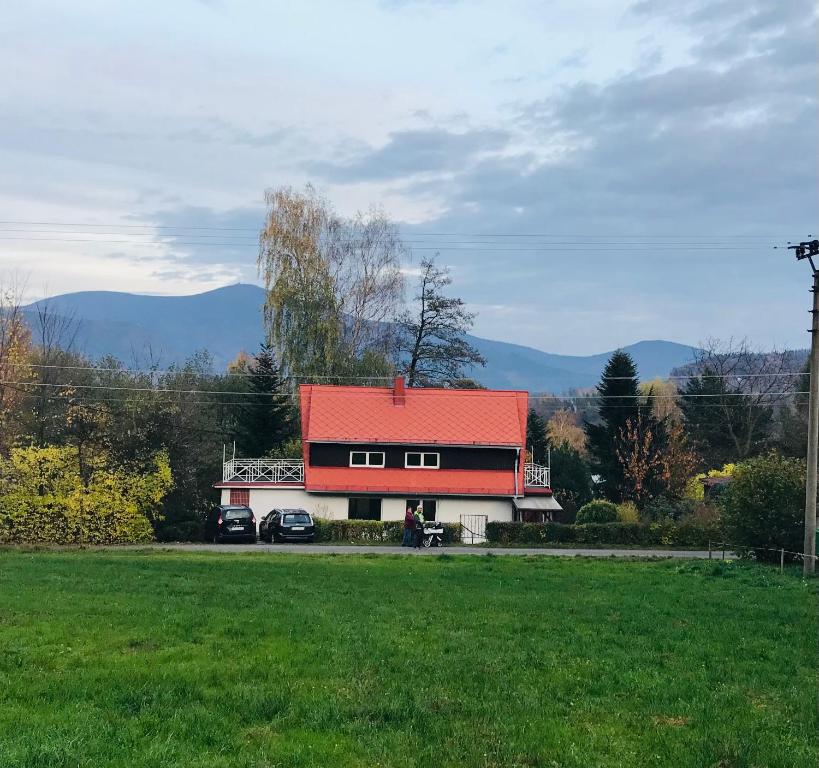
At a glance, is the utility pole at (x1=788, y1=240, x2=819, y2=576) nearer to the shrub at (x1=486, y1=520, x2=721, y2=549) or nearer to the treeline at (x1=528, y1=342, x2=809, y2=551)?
the shrub at (x1=486, y1=520, x2=721, y2=549)

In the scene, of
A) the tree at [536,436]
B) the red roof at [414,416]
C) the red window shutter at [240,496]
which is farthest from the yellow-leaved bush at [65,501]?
the tree at [536,436]

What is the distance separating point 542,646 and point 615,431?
49.3 m

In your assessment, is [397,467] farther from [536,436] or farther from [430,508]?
[536,436]

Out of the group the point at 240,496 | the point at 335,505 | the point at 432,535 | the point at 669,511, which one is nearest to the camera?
the point at 432,535

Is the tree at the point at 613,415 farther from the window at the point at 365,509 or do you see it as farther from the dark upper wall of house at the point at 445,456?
the window at the point at 365,509

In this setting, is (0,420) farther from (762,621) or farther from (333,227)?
(762,621)

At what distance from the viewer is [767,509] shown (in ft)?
86.9

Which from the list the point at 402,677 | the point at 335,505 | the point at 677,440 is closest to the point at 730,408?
the point at 677,440

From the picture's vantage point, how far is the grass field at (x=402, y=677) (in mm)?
7262

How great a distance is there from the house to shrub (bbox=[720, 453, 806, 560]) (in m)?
17.9

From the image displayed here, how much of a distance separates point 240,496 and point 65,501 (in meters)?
9.61

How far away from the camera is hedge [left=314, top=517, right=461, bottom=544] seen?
1561 inches

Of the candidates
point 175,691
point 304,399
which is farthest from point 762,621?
point 304,399

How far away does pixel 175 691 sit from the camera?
8891 mm
